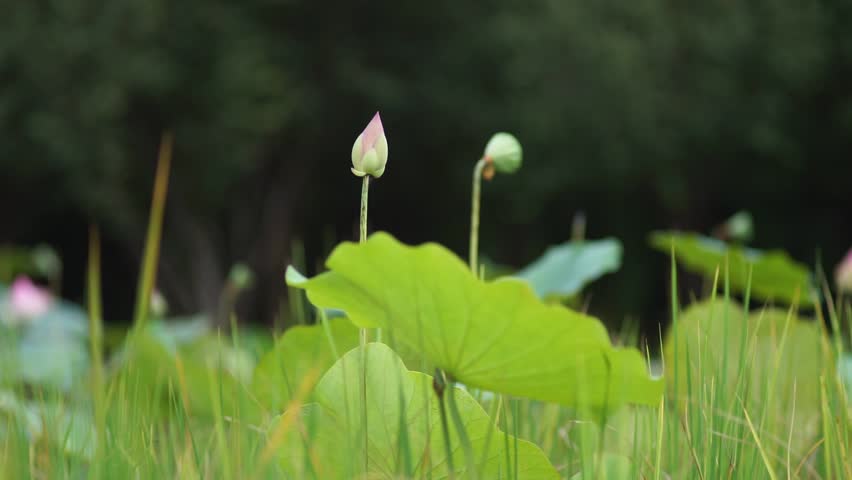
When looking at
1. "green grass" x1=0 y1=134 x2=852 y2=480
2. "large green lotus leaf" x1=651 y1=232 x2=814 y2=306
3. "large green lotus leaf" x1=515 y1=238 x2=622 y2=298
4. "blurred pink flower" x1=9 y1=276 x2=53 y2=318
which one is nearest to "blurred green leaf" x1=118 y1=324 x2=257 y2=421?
"green grass" x1=0 y1=134 x2=852 y2=480

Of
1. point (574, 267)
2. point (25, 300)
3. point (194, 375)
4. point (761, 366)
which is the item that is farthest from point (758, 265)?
point (25, 300)

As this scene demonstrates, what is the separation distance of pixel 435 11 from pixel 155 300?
878cm

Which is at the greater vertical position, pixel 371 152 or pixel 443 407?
pixel 371 152

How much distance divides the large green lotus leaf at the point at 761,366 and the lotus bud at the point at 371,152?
0.69 feet

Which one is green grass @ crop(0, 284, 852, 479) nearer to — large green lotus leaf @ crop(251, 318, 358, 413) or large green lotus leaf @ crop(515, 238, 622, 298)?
large green lotus leaf @ crop(251, 318, 358, 413)

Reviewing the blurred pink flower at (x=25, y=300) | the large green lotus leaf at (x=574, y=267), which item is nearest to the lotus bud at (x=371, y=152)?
the large green lotus leaf at (x=574, y=267)

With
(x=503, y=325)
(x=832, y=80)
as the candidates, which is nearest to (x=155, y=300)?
(x=503, y=325)

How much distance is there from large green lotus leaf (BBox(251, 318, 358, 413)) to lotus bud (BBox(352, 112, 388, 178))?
0.64 ft

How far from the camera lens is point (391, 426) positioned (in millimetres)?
546

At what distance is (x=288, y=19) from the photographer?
31.1ft

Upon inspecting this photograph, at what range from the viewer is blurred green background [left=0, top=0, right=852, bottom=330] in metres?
7.84

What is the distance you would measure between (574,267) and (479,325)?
2.79ft

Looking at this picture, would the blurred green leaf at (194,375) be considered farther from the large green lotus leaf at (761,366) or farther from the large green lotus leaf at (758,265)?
the large green lotus leaf at (758,265)

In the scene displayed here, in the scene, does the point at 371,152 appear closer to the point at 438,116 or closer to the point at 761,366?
the point at 761,366
